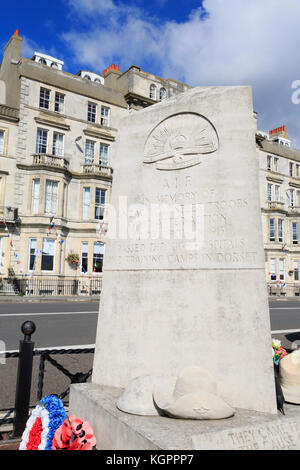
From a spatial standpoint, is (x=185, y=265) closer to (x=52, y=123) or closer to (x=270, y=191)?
(x=52, y=123)

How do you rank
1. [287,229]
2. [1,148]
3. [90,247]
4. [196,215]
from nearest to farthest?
[196,215] < [1,148] < [90,247] < [287,229]

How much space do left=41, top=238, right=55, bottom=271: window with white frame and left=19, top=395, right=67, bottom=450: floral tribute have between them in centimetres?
2492

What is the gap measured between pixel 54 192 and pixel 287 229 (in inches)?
1130

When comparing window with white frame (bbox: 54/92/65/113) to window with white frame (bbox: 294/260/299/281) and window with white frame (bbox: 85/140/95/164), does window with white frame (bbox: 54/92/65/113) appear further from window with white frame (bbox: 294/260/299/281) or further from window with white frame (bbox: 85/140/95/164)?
window with white frame (bbox: 294/260/299/281)

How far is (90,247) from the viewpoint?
29.5 meters

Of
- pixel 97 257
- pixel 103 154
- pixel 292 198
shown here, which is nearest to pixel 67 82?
pixel 103 154

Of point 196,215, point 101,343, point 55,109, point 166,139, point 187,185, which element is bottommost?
point 101,343

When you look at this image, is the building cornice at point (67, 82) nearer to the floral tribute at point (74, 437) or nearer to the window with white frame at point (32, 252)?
the window with white frame at point (32, 252)

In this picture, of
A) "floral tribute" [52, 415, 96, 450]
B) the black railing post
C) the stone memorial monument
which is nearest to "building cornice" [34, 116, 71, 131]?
the stone memorial monument

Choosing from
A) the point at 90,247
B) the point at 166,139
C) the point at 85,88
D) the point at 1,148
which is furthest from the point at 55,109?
the point at 166,139

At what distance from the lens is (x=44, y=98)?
1137 inches

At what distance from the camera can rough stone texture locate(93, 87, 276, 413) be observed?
313 cm

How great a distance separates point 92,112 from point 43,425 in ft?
103

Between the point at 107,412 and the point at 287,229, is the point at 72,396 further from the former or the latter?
the point at 287,229
